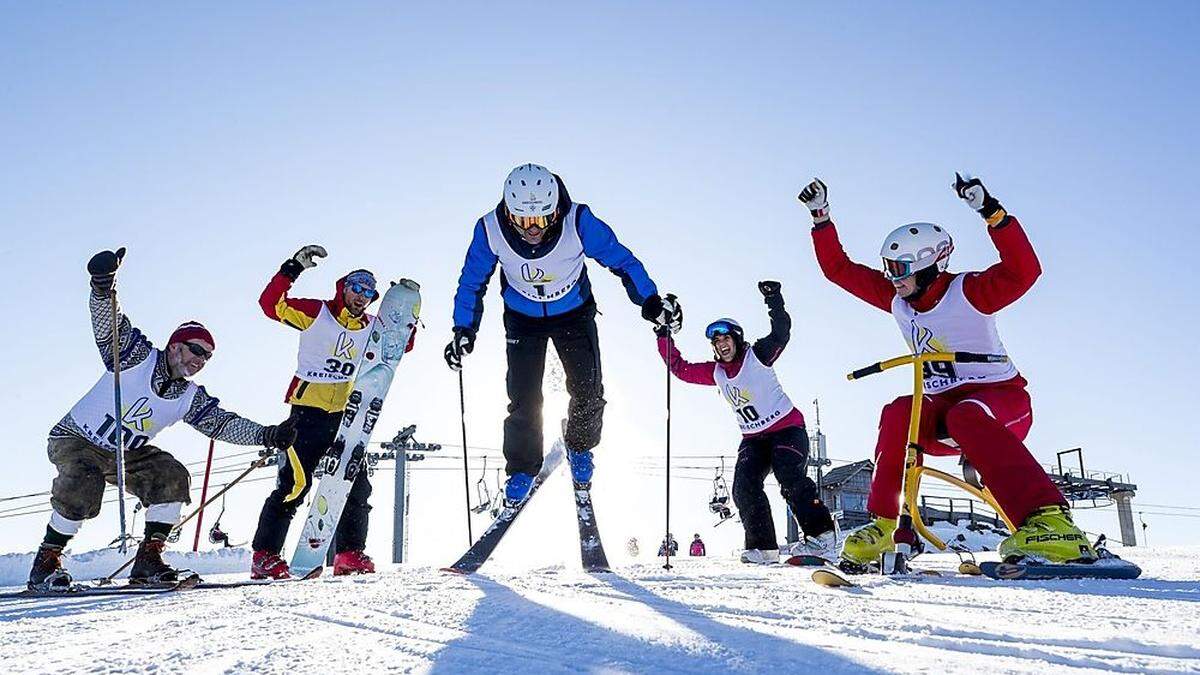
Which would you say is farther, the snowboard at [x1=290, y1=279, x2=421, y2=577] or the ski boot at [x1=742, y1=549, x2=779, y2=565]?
the ski boot at [x1=742, y1=549, x2=779, y2=565]

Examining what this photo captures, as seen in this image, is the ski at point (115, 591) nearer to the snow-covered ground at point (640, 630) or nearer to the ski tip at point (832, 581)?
the snow-covered ground at point (640, 630)

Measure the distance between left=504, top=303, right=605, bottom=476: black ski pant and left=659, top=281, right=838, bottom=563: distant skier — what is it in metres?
0.84

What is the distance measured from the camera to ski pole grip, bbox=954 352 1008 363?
12.6 ft

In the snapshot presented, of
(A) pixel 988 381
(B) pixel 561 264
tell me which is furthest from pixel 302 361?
(A) pixel 988 381

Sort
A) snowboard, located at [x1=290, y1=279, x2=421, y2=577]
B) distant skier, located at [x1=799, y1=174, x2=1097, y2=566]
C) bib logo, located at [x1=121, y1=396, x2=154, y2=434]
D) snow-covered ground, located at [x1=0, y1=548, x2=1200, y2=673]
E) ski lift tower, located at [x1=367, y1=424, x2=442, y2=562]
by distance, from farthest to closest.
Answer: ski lift tower, located at [x1=367, y1=424, x2=442, y2=562] → snowboard, located at [x1=290, y1=279, x2=421, y2=577] → bib logo, located at [x1=121, y1=396, x2=154, y2=434] → distant skier, located at [x1=799, y1=174, x2=1097, y2=566] → snow-covered ground, located at [x1=0, y1=548, x2=1200, y2=673]

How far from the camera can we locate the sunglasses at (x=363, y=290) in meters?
6.25

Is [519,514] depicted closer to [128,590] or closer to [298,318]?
[128,590]

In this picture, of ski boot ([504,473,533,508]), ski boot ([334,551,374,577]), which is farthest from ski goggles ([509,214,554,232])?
ski boot ([334,551,374,577])

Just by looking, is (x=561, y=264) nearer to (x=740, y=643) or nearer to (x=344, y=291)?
(x=344, y=291)

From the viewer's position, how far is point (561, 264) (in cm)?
518

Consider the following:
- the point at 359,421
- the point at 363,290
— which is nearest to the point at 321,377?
the point at 359,421

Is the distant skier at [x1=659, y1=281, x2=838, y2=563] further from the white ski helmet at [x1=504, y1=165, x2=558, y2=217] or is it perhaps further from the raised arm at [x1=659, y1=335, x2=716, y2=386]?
the white ski helmet at [x1=504, y1=165, x2=558, y2=217]

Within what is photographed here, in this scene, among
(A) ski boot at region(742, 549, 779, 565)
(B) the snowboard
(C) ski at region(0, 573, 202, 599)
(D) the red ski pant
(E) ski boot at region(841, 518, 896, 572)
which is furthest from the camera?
(A) ski boot at region(742, 549, 779, 565)

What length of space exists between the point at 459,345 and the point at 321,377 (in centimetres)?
120
